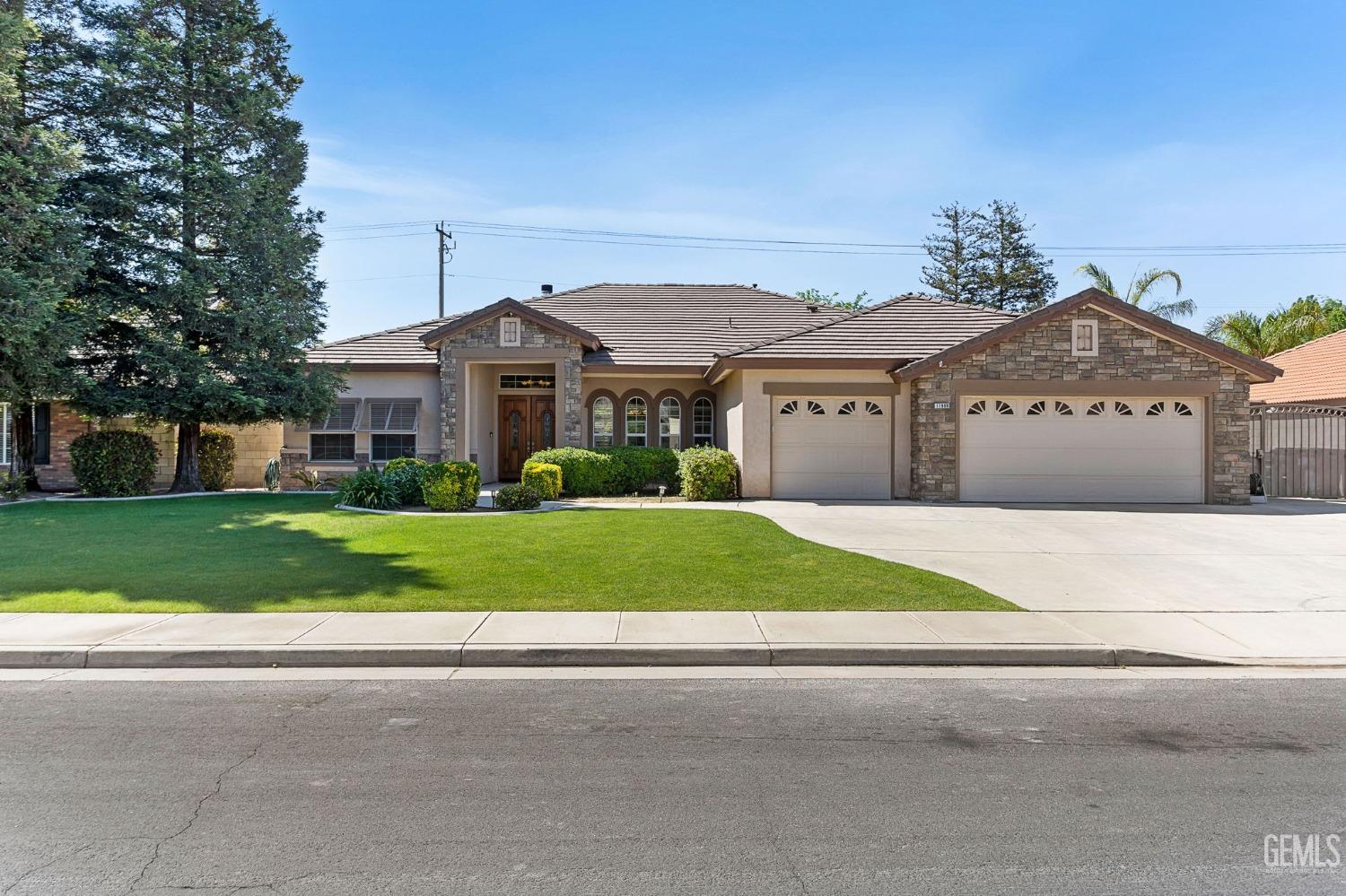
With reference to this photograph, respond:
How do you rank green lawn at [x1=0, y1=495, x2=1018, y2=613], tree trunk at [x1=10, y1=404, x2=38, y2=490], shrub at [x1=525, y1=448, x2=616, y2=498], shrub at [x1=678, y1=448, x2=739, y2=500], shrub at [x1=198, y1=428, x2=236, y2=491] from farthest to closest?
shrub at [x1=198, y1=428, x2=236, y2=491]
tree trunk at [x1=10, y1=404, x2=38, y2=490]
shrub at [x1=525, y1=448, x2=616, y2=498]
shrub at [x1=678, y1=448, x2=739, y2=500]
green lawn at [x1=0, y1=495, x2=1018, y2=613]

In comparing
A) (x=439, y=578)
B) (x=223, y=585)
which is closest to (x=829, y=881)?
(x=439, y=578)

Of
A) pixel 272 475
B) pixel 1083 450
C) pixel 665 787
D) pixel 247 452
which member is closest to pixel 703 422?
pixel 1083 450

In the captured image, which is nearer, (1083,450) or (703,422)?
(1083,450)

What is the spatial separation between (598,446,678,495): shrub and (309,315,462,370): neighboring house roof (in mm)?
5725

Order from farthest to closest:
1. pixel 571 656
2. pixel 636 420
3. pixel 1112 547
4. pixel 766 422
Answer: pixel 636 420 < pixel 766 422 < pixel 1112 547 < pixel 571 656

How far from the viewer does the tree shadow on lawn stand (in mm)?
7914

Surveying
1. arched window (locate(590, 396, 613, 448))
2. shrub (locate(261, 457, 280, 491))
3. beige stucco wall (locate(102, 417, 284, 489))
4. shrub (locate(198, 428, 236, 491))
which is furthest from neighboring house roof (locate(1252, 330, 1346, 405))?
shrub (locate(198, 428, 236, 491))

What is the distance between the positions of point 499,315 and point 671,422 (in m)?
5.56

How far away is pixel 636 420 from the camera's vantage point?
21781 mm

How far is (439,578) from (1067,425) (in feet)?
47.7

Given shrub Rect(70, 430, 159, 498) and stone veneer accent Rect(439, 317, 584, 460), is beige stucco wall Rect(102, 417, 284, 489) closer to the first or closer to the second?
Result: shrub Rect(70, 430, 159, 498)

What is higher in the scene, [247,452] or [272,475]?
[247,452]

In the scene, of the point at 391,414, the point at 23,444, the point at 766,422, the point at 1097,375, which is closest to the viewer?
the point at 1097,375

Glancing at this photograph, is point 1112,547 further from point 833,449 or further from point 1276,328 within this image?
point 1276,328
